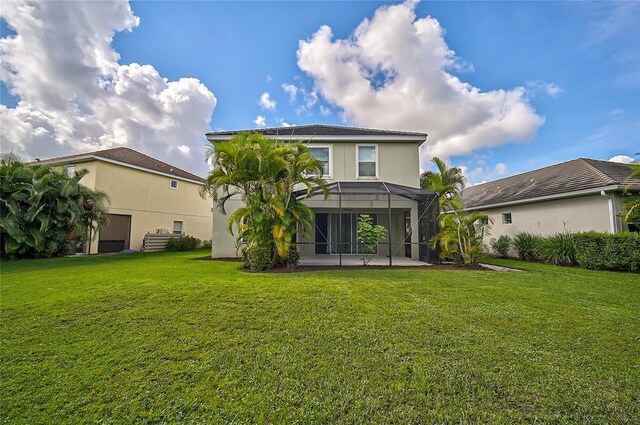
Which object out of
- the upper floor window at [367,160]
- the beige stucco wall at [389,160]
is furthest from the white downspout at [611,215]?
the upper floor window at [367,160]

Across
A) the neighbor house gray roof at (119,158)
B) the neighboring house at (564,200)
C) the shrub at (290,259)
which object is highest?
the neighbor house gray roof at (119,158)

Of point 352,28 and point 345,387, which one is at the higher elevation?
point 352,28

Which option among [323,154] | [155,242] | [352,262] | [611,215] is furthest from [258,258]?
[611,215]

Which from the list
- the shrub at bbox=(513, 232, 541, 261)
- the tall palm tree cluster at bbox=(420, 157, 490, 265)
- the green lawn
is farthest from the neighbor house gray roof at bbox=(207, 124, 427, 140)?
the green lawn

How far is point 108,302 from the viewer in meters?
4.75

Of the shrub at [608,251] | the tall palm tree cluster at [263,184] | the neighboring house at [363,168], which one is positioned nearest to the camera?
the tall palm tree cluster at [263,184]

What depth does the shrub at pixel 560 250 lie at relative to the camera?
1024 cm

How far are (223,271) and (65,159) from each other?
15.4 metres

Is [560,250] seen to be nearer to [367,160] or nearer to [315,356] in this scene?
[367,160]

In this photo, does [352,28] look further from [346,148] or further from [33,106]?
[33,106]

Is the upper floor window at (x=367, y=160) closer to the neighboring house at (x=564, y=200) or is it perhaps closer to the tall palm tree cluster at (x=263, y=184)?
the tall palm tree cluster at (x=263, y=184)

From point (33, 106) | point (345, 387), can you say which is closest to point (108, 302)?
point (345, 387)

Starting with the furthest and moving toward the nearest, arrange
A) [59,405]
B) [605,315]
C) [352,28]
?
1. [352,28]
2. [605,315]
3. [59,405]

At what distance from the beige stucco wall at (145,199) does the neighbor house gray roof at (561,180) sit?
20.5 metres
